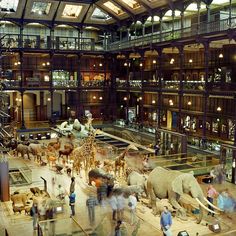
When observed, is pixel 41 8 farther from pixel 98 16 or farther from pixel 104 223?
pixel 104 223

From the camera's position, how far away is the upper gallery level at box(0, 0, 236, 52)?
114 ft

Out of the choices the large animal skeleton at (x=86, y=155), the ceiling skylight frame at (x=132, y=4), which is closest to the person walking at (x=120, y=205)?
the large animal skeleton at (x=86, y=155)

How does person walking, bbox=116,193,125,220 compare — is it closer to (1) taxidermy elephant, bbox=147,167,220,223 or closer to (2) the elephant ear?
(1) taxidermy elephant, bbox=147,167,220,223

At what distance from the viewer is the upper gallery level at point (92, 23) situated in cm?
3462

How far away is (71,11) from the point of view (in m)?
40.5

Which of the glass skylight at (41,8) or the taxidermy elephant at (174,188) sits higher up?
the glass skylight at (41,8)

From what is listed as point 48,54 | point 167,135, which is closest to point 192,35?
point 167,135

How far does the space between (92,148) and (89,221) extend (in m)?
8.31

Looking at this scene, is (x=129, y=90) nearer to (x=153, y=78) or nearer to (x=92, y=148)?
(x=153, y=78)

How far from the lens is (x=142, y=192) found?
1756 centimetres

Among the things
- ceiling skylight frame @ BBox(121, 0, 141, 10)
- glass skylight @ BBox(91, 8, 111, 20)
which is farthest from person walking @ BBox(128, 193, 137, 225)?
glass skylight @ BBox(91, 8, 111, 20)

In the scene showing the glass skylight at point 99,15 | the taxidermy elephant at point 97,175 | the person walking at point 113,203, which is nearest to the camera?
the person walking at point 113,203


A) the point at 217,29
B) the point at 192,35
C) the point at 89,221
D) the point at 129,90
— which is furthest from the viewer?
the point at 129,90

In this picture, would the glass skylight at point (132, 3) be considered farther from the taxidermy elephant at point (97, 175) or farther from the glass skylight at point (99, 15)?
the taxidermy elephant at point (97, 175)
